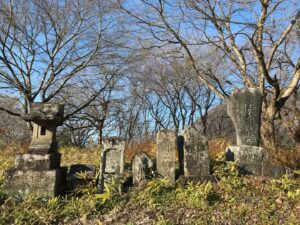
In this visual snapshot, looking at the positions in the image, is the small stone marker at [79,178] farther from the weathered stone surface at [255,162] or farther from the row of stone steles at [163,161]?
the weathered stone surface at [255,162]

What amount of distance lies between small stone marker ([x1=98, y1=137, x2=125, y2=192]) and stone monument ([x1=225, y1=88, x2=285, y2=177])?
2.39 meters

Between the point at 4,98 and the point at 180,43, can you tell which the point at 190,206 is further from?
the point at 4,98

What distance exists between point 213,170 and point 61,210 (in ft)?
9.52

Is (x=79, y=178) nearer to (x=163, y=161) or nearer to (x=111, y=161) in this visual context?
(x=111, y=161)

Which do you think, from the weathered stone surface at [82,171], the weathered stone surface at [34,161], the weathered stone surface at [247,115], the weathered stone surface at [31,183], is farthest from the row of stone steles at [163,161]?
the weathered stone surface at [247,115]

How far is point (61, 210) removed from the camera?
5.28 m

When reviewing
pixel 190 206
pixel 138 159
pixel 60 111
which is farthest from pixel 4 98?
pixel 190 206

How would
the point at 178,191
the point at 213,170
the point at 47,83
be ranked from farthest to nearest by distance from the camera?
the point at 47,83 → the point at 213,170 → the point at 178,191

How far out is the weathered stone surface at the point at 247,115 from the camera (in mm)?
7035

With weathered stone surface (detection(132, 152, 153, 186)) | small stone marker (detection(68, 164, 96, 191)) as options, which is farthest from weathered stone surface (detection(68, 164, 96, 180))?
weathered stone surface (detection(132, 152, 153, 186))

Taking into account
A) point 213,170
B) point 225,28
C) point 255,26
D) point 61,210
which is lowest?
point 61,210

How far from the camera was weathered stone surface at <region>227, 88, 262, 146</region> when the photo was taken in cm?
704

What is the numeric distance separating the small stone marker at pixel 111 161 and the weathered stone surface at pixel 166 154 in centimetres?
69

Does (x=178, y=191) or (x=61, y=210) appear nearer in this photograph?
(x=61, y=210)
